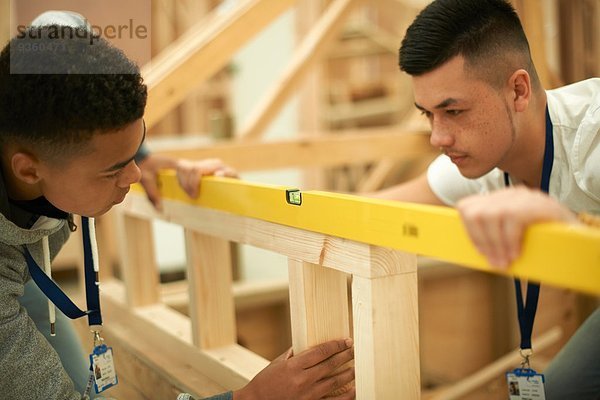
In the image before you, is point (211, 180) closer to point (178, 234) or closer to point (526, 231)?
point (526, 231)

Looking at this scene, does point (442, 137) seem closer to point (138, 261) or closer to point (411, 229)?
point (411, 229)

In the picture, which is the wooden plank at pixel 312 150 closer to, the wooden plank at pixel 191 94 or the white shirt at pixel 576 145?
the white shirt at pixel 576 145

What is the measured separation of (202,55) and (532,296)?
4.37ft

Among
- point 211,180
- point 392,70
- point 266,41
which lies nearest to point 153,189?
point 211,180

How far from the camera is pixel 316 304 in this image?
1207 mm

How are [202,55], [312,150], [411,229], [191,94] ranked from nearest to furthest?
[411,229], [202,55], [312,150], [191,94]

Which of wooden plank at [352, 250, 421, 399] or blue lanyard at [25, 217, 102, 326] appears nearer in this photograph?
wooden plank at [352, 250, 421, 399]

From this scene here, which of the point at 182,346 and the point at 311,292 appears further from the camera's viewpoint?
the point at 182,346

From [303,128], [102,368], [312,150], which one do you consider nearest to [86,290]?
[102,368]

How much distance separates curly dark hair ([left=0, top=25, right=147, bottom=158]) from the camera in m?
1.07

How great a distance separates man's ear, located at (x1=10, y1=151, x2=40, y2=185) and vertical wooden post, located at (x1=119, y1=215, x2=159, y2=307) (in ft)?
2.78

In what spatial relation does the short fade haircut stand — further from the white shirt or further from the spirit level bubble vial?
the spirit level bubble vial

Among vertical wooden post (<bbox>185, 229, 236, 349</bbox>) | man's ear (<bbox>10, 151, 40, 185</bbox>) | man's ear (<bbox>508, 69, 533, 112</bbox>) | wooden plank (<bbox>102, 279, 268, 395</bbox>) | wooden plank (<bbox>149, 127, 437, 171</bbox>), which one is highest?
man's ear (<bbox>508, 69, 533, 112</bbox>)

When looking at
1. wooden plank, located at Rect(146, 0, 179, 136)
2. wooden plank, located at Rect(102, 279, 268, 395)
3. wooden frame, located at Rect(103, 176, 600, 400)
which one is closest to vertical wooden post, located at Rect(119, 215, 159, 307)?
wooden plank, located at Rect(102, 279, 268, 395)
